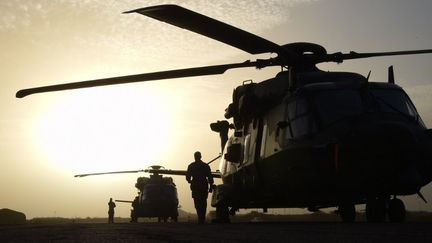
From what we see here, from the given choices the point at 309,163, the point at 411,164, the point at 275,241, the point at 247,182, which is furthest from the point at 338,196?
the point at 275,241

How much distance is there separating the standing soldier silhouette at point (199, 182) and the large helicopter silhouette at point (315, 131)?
1535mm

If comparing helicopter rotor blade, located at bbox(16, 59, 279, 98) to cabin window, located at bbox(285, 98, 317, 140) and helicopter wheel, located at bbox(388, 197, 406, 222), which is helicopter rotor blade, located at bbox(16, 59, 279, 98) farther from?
helicopter wheel, located at bbox(388, 197, 406, 222)

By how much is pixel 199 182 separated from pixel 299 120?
4.76 m

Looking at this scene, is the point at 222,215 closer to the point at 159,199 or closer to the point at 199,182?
the point at 199,182

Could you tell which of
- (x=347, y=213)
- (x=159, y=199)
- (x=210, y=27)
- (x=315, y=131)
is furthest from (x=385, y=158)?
(x=159, y=199)

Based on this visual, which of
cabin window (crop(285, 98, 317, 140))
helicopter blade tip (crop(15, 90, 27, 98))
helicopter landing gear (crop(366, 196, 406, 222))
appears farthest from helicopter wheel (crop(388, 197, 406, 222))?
helicopter blade tip (crop(15, 90, 27, 98))

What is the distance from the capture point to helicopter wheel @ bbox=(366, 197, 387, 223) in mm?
8031

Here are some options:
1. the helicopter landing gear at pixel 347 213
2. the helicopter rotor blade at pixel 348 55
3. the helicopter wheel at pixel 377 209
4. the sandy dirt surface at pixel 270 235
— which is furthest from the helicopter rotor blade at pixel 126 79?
the helicopter landing gear at pixel 347 213

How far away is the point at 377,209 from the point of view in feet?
26.4

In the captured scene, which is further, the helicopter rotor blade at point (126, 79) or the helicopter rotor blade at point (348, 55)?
the helicopter rotor blade at point (348, 55)

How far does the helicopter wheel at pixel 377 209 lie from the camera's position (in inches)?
316

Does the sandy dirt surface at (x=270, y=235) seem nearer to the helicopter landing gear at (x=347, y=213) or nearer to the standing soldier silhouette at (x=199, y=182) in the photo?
the helicopter landing gear at (x=347, y=213)

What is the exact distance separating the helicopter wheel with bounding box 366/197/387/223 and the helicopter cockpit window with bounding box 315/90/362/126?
1.41 metres

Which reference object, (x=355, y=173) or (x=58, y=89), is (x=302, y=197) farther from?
(x=58, y=89)
